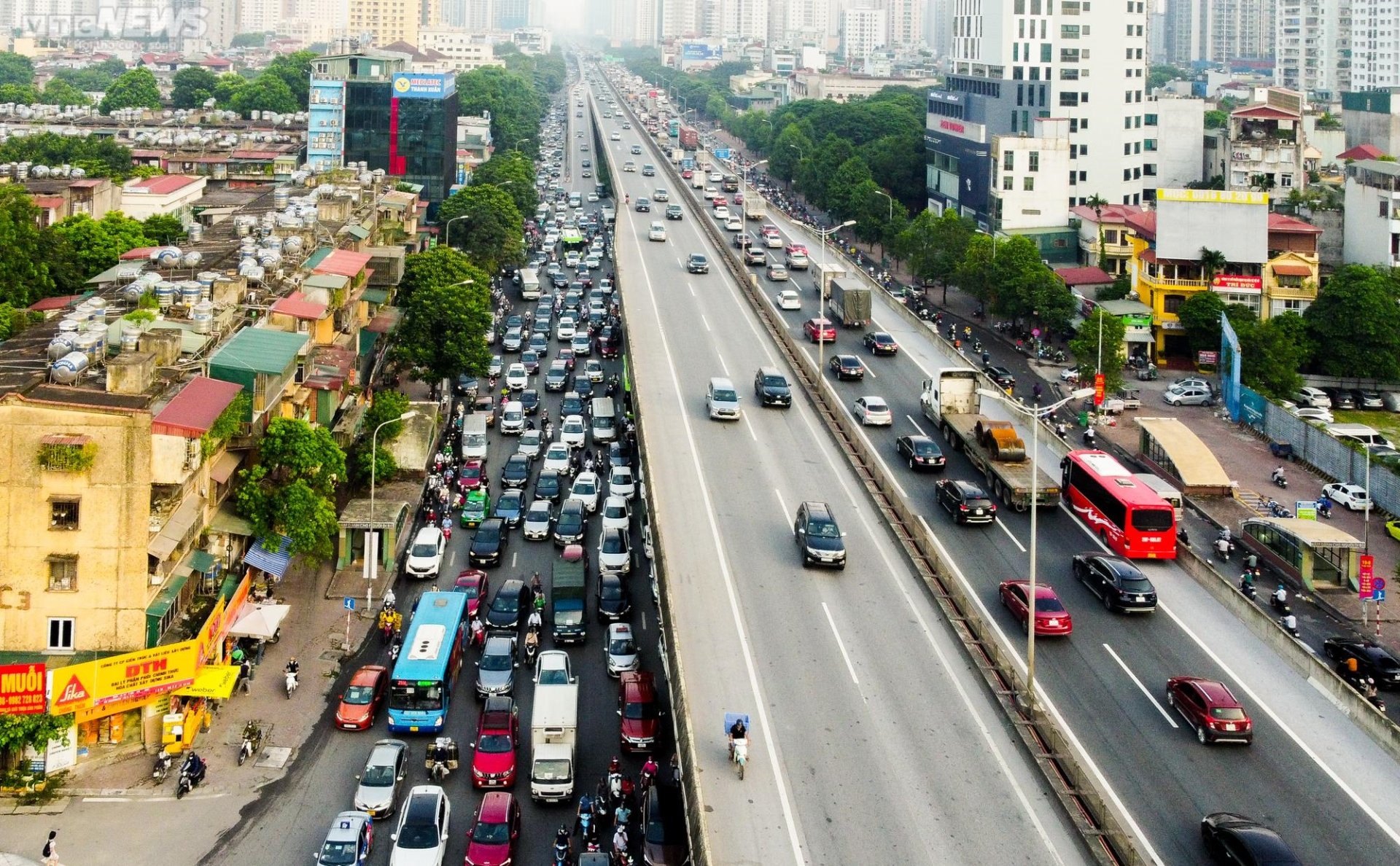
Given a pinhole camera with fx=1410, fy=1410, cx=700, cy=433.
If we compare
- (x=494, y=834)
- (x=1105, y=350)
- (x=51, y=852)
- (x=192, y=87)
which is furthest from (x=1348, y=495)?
(x=192, y=87)

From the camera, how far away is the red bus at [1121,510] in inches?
1682

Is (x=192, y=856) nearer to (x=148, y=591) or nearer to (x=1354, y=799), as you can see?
(x=148, y=591)

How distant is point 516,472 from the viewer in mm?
59469

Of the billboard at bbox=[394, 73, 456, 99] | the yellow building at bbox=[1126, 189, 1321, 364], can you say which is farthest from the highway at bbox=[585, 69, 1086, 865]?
the billboard at bbox=[394, 73, 456, 99]

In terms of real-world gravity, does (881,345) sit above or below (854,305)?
below

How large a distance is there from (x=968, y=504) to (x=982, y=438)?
22.0ft

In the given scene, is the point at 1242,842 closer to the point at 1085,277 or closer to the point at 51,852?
the point at 51,852

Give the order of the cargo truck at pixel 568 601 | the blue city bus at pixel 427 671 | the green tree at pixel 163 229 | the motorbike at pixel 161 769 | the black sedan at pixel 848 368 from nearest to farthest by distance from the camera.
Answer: the motorbike at pixel 161 769
the blue city bus at pixel 427 671
the cargo truck at pixel 568 601
the black sedan at pixel 848 368
the green tree at pixel 163 229

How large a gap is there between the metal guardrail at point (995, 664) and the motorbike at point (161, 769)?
68.4ft

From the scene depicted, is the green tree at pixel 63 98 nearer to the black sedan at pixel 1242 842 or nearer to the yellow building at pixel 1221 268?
the yellow building at pixel 1221 268

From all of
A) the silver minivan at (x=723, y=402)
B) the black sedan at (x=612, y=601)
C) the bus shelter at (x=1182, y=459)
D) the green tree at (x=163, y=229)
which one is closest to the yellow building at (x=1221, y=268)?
the bus shelter at (x=1182, y=459)

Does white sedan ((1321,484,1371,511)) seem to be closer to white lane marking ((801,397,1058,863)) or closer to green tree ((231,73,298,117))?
white lane marking ((801,397,1058,863))

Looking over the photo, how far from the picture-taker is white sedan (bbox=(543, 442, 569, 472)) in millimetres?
60656

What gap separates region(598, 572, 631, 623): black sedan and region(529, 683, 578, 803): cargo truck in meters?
6.93
